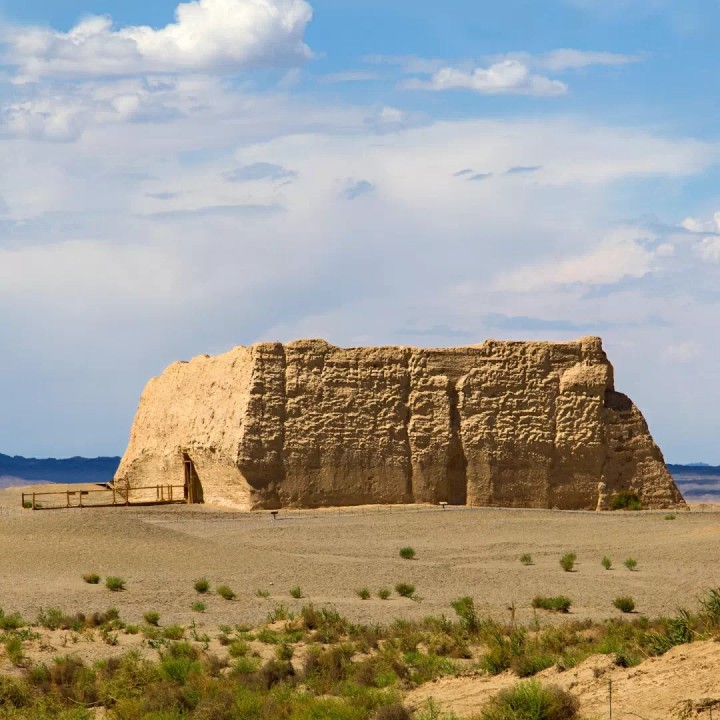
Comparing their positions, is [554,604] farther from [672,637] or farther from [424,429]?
[424,429]

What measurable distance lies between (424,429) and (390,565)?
11152 millimetres

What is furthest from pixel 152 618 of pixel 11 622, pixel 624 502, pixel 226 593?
pixel 624 502

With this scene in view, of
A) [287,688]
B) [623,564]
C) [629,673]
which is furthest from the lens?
[623,564]

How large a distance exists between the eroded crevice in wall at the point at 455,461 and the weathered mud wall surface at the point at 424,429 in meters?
0.03

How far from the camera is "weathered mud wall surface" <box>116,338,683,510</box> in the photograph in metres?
38.3

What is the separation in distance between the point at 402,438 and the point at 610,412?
631 cm

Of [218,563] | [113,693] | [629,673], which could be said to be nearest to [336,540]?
[218,563]

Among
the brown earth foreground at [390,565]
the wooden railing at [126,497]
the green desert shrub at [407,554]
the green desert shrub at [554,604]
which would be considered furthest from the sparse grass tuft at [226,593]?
the wooden railing at [126,497]

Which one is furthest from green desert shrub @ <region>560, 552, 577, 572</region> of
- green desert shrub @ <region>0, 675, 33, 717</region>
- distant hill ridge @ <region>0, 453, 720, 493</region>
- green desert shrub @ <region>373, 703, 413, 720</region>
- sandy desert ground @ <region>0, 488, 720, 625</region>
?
distant hill ridge @ <region>0, 453, 720, 493</region>

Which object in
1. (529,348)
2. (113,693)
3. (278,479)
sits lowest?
(113,693)

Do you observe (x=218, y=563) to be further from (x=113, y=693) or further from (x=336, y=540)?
(x=113, y=693)

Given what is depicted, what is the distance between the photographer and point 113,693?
1476cm

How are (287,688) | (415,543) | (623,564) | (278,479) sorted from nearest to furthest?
(287,688) → (623,564) → (415,543) → (278,479)

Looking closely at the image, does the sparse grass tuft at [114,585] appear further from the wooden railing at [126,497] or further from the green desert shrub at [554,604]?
the wooden railing at [126,497]
